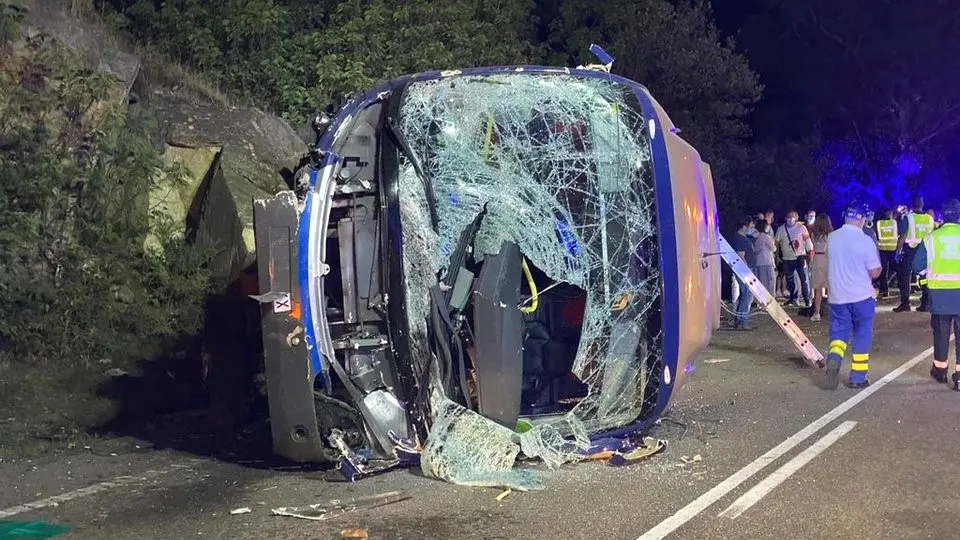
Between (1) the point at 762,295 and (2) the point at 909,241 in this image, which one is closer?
(1) the point at 762,295

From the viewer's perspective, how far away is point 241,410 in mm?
8406

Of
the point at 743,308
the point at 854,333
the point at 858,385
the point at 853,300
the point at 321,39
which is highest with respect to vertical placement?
the point at 321,39

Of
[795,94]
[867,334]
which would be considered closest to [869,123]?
[795,94]

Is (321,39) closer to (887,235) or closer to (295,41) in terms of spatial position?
(295,41)

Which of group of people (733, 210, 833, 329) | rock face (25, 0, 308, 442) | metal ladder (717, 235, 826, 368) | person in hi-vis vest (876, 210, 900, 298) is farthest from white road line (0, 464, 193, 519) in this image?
person in hi-vis vest (876, 210, 900, 298)

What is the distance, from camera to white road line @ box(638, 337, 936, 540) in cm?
506

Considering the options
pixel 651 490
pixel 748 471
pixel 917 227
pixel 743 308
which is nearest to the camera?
pixel 651 490

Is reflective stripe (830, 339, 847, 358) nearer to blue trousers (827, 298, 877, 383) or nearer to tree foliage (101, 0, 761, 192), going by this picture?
blue trousers (827, 298, 877, 383)

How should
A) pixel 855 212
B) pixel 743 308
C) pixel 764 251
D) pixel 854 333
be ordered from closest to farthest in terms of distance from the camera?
pixel 854 333
pixel 855 212
pixel 743 308
pixel 764 251

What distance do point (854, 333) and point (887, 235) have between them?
26.3 ft

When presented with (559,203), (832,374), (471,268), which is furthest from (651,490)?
(832,374)

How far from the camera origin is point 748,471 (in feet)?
19.9

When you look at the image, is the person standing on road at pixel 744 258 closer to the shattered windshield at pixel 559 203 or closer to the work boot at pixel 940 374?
the work boot at pixel 940 374

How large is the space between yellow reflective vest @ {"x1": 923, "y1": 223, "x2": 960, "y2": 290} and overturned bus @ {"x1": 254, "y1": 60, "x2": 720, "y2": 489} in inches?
126
